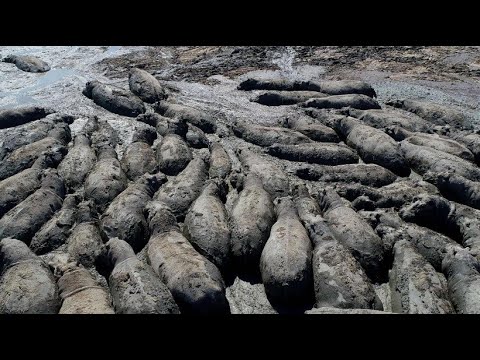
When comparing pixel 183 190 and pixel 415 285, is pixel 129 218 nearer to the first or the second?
pixel 183 190

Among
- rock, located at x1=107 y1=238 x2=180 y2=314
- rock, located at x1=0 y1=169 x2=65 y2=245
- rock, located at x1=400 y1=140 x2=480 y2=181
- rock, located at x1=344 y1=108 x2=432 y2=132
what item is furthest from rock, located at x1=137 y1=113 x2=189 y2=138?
rock, located at x1=400 y1=140 x2=480 y2=181

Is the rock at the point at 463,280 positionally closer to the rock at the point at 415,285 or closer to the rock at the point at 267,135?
the rock at the point at 415,285

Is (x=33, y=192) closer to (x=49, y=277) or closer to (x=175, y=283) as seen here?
(x=49, y=277)

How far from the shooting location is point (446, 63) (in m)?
14.7

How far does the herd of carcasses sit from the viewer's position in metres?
5.59

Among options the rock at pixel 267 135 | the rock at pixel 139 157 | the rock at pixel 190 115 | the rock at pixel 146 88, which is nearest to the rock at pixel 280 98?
the rock at pixel 190 115

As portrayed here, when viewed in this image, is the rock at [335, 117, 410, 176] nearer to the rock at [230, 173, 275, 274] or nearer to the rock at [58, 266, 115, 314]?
the rock at [230, 173, 275, 274]

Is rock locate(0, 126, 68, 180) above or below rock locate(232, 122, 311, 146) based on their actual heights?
below

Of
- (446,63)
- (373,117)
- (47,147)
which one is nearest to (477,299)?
(373,117)

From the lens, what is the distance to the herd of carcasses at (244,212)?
5590 mm

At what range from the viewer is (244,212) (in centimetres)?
710

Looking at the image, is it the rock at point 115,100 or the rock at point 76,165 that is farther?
the rock at point 115,100

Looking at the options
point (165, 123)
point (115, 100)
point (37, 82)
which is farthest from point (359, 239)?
point (37, 82)

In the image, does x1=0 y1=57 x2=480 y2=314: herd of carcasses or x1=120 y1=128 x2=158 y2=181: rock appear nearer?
x1=0 y1=57 x2=480 y2=314: herd of carcasses
